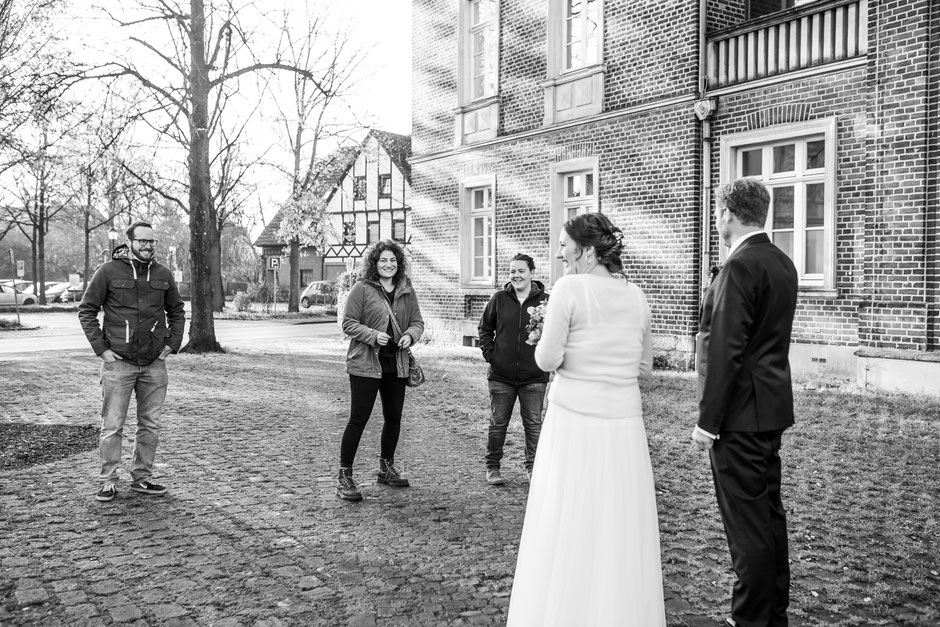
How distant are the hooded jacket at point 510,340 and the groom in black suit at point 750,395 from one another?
3094 mm

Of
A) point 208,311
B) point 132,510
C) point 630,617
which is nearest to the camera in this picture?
point 630,617

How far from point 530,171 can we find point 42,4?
30.2 ft

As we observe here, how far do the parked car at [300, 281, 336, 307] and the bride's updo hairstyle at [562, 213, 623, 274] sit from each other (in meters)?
40.5

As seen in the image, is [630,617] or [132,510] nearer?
[630,617]

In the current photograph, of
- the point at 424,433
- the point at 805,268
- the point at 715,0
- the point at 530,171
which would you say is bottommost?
the point at 424,433

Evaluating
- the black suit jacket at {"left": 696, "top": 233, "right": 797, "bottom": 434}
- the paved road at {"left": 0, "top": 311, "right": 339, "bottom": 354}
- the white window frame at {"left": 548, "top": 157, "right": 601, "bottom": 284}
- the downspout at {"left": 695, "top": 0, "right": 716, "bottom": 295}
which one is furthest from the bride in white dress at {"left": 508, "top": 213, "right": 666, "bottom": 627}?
the paved road at {"left": 0, "top": 311, "right": 339, "bottom": 354}

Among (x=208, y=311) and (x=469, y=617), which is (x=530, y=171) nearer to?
(x=208, y=311)

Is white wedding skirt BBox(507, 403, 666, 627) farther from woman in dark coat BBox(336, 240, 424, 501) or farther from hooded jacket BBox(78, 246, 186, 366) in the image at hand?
hooded jacket BBox(78, 246, 186, 366)

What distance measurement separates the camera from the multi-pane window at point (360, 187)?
45.5m

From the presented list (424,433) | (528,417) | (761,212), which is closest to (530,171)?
(424,433)

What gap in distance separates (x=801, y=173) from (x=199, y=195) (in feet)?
40.3

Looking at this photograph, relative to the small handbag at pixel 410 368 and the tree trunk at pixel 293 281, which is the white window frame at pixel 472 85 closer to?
the small handbag at pixel 410 368

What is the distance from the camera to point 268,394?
11977mm

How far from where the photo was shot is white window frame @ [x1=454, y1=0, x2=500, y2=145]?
56.7 feet
